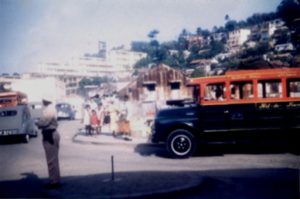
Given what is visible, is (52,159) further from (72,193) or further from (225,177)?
(225,177)

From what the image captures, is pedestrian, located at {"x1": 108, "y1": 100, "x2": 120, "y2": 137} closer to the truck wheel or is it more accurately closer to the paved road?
the paved road

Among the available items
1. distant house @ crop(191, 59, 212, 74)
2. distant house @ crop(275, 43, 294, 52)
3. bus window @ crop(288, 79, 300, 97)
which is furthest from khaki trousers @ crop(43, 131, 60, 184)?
distant house @ crop(275, 43, 294, 52)

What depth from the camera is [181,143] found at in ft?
36.9

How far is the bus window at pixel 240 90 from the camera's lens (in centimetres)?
1108

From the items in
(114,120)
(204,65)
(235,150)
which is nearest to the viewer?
(235,150)

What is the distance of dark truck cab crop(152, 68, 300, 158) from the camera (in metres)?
10.8

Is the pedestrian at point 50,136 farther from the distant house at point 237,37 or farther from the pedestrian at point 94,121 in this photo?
the distant house at point 237,37

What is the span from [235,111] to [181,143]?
1953mm

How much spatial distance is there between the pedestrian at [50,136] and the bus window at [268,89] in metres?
6.50

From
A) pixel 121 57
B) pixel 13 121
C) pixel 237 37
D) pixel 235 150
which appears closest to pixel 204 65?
pixel 237 37

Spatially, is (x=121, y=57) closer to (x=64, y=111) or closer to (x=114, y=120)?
(x=64, y=111)

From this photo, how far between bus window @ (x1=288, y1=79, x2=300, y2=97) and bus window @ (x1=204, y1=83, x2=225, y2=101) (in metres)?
1.99

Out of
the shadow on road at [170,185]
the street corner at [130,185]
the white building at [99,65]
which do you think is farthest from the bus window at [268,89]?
the white building at [99,65]

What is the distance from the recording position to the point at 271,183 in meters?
7.57
